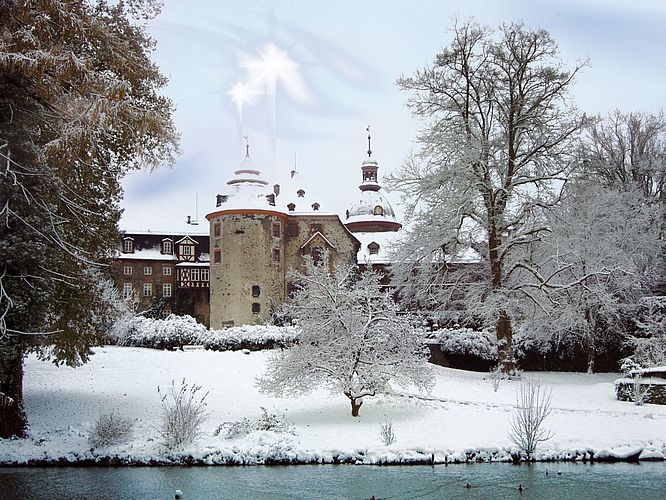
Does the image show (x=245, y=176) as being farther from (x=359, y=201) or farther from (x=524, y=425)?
(x=524, y=425)

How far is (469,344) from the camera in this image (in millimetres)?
25797

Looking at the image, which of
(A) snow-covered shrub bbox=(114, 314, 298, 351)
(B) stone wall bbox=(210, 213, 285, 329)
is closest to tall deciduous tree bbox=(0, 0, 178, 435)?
(A) snow-covered shrub bbox=(114, 314, 298, 351)

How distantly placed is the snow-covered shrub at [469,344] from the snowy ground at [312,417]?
2.91 m

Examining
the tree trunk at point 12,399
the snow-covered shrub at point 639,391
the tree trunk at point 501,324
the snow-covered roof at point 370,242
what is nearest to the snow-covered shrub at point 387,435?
the tree trunk at point 12,399

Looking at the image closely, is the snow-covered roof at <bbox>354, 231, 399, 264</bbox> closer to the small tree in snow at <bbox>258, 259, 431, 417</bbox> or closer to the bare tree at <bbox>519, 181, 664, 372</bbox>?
the bare tree at <bbox>519, 181, 664, 372</bbox>

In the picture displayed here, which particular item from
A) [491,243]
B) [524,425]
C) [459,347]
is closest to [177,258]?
[459,347]

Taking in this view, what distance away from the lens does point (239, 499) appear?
10.4 meters

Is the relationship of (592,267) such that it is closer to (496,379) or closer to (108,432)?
(496,379)

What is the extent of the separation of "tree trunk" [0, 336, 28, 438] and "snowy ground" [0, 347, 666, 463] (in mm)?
319

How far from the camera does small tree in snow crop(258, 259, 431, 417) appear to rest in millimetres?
15828

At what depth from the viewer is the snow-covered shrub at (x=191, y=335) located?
991 inches

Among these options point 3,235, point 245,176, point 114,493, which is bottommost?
point 114,493

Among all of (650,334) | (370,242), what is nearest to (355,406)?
(650,334)

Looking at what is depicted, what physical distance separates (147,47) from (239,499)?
9.13m
